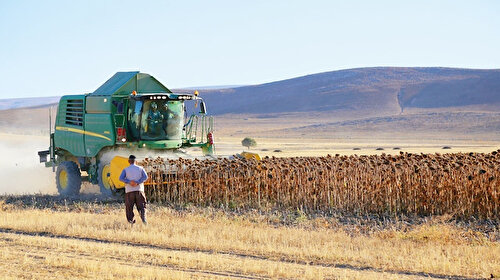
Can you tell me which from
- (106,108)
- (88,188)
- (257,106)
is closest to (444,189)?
(106,108)

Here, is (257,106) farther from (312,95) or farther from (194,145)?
(194,145)

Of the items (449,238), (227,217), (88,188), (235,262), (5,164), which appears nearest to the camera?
(235,262)

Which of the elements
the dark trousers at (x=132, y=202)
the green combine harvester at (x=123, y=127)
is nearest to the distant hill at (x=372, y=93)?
the green combine harvester at (x=123, y=127)

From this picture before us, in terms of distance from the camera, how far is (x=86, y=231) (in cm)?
1316

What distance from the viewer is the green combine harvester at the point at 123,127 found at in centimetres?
1900

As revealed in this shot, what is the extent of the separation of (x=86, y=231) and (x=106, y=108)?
6665 millimetres

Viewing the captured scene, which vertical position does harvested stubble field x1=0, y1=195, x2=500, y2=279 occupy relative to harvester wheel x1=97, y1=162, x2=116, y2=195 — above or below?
below

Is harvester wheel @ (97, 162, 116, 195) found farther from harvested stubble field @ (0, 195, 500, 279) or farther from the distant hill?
the distant hill

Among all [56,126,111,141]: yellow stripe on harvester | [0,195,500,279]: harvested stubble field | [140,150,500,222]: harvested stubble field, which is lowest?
[0,195,500,279]: harvested stubble field

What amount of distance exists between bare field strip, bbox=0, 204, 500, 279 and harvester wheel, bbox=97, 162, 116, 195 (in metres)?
2.85

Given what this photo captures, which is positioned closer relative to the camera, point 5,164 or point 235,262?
point 235,262

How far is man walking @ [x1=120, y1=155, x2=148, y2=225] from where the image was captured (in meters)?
13.7

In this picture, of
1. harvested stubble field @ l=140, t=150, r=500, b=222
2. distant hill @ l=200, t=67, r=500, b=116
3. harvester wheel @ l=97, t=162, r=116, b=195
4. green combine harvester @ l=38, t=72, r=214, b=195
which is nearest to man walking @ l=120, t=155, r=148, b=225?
harvested stubble field @ l=140, t=150, r=500, b=222

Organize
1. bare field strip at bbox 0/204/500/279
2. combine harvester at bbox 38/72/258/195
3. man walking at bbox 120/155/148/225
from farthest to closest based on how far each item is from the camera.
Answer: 1. combine harvester at bbox 38/72/258/195
2. man walking at bbox 120/155/148/225
3. bare field strip at bbox 0/204/500/279
